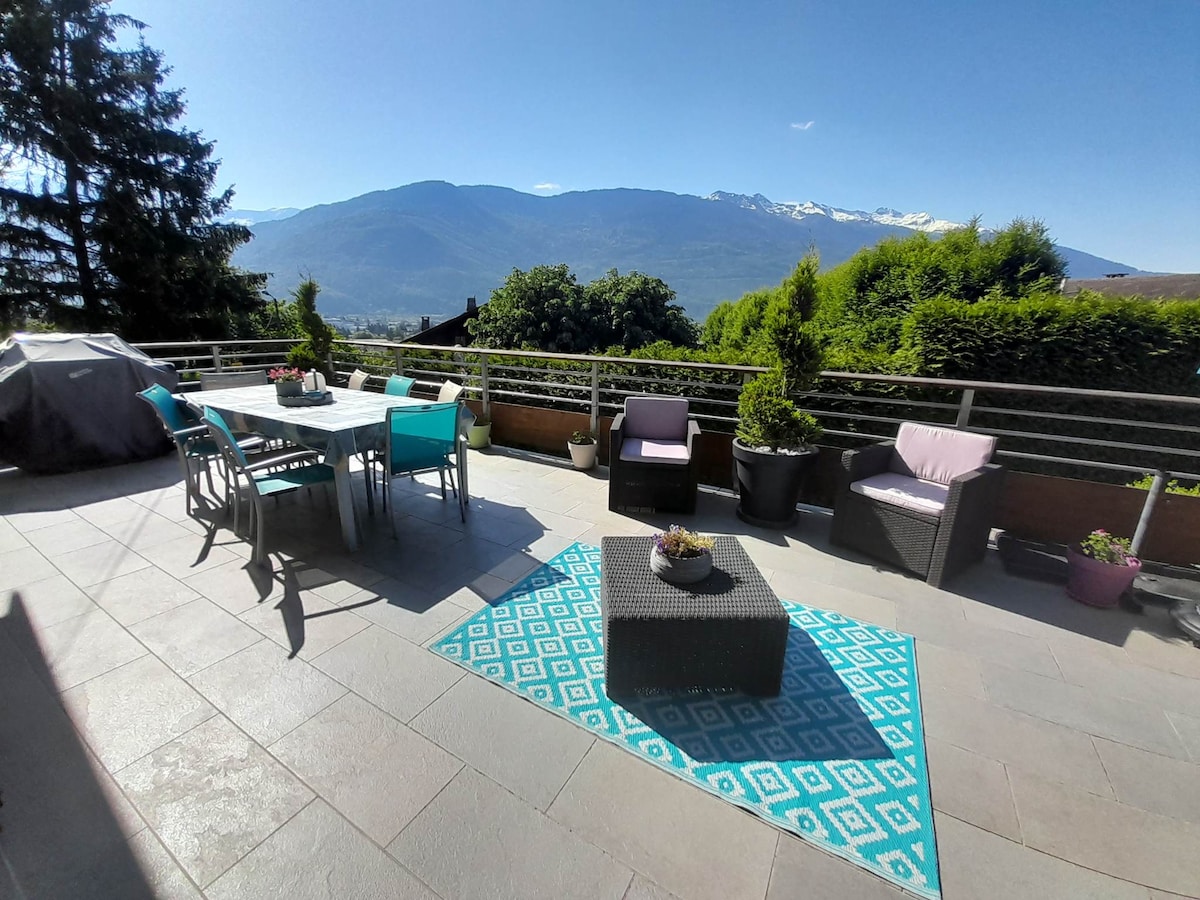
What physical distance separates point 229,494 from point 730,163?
20548mm

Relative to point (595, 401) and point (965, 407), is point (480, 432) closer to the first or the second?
point (595, 401)

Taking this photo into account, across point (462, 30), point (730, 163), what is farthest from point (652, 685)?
point (730, 163)

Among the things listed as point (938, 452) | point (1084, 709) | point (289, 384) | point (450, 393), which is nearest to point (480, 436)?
point (450, 393)

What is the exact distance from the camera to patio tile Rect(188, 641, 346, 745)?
171 centimetres

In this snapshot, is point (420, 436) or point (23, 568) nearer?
point (23, 568)

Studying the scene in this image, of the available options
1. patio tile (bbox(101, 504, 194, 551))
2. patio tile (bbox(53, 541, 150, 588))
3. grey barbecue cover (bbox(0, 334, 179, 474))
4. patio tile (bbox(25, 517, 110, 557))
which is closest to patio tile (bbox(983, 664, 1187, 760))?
patio tile (bbox(53, 541, 150, 588))

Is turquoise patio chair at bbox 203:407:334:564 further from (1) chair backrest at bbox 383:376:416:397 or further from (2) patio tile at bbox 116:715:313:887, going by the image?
(2) patio tile at bbox 116:715:313:887

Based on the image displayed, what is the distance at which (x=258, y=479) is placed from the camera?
9.80ft

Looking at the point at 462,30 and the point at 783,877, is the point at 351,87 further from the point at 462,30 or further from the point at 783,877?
the point at 783,877

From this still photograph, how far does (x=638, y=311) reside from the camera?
1467 cm

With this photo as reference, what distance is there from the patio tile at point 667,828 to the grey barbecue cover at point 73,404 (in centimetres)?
564

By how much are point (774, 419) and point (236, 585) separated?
11.6 feet

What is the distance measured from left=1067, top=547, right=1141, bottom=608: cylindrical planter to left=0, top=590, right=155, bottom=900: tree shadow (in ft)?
13.4

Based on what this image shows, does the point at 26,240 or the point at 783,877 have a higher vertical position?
the point at 26,240
